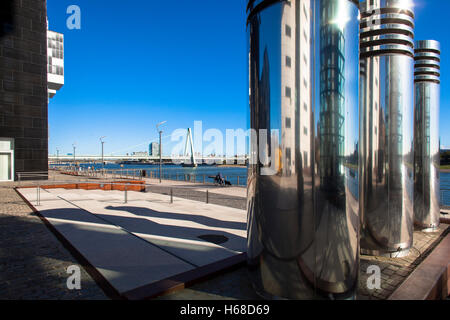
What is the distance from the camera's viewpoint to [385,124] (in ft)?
17.7

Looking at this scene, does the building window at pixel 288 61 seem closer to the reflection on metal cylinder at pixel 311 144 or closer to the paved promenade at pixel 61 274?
the reflection on metal cylinder at pixel 311 144

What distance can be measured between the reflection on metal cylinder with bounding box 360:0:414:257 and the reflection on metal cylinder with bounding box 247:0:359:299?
2395 mm

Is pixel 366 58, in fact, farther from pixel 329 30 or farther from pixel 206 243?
pixel 206 243

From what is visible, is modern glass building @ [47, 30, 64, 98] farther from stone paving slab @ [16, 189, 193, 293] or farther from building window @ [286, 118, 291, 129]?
building window @ [286, 118, 291, 129]

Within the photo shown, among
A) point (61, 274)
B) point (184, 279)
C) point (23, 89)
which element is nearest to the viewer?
point (184, 279)

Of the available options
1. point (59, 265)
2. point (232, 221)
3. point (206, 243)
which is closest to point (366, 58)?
point (206, 243)

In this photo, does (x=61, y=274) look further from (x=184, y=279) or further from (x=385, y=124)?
(x=385, y=124)

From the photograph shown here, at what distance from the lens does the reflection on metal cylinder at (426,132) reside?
7371 millimetres

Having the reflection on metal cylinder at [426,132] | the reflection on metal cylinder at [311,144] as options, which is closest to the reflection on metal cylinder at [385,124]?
the reflection on metal cylinder at [311,144]

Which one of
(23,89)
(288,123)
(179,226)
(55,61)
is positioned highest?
(55,61)

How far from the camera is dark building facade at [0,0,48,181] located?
22953 mm

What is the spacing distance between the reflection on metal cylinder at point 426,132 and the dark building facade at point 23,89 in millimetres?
28135

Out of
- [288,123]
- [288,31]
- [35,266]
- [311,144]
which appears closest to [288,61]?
[288,31]

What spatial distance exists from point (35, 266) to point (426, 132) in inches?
381
